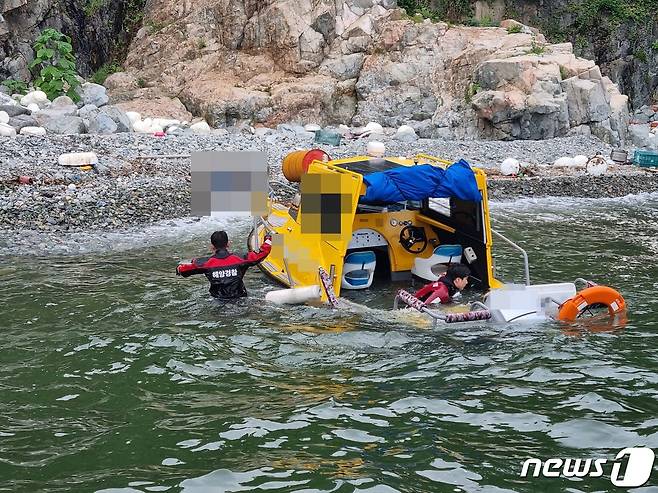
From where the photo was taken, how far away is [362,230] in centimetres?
1206

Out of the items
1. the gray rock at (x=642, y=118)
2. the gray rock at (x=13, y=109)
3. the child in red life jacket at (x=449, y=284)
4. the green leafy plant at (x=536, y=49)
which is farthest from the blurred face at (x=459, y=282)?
the gray rock at (x=642, y=118)

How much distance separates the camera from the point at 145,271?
12.6 meters

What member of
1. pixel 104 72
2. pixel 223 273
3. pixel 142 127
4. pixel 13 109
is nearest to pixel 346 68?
pixel 142 127

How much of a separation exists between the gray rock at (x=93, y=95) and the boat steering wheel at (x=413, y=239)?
19.5 m

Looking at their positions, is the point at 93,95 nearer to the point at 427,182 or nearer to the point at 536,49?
the point at 536,49

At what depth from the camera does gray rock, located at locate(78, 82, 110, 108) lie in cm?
2862

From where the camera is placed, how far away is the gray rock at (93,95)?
1127 inches

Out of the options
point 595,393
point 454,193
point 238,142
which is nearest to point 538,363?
point 595,393

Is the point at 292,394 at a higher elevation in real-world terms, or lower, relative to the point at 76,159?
lower

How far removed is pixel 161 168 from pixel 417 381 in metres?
14.1

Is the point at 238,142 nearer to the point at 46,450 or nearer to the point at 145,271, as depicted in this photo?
the point at 145,271

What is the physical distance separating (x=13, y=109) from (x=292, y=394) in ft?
66.5

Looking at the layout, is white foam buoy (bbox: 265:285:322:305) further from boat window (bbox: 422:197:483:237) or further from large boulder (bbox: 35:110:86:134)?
large boulder (bbox: 35:110:86:134)

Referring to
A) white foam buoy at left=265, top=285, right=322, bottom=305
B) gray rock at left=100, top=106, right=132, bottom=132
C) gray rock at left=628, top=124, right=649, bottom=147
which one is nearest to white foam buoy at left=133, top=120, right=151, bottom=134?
gray rock at left=100, top=106, right=132, bottom=132
